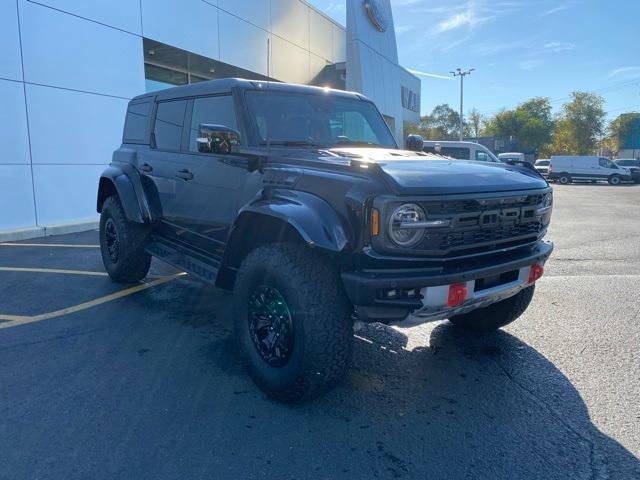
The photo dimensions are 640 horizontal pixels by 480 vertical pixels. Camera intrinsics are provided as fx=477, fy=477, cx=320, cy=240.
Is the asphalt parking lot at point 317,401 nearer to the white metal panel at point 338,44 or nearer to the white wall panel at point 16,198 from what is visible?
the white wall panel at point 16,198

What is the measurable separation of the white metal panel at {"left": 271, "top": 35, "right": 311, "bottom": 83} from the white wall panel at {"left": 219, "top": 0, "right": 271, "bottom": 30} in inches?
27.8

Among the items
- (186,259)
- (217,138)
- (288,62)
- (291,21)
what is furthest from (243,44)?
(217,138)

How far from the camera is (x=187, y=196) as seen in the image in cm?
419

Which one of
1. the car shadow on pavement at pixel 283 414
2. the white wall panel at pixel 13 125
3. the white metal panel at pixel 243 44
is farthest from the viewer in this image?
the white metal panel at pixel 243 44

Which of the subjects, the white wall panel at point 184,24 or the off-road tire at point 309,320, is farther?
the white wall panel at point 184,24

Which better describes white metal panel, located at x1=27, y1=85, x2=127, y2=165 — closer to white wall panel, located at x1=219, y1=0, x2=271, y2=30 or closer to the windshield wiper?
white wall panel, located at x1=219, y1=0, x2=271, y2=30

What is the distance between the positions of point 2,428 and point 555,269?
641 cm

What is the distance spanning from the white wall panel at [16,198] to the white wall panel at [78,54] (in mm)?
1766

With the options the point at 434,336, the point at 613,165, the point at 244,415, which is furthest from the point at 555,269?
the point at 613,165

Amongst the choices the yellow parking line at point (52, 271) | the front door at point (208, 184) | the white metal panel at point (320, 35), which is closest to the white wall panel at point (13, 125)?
the yellow parking line at point (52, 271)

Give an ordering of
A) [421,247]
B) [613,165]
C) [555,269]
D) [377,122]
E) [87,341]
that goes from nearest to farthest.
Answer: [421,247] → [87,341] → [377,122] → [555,269] → [613,165]

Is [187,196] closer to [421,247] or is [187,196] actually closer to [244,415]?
[244,415]

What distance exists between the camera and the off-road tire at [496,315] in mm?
3778

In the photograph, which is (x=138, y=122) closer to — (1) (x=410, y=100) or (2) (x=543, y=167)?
(1) (x=410, y=100)
